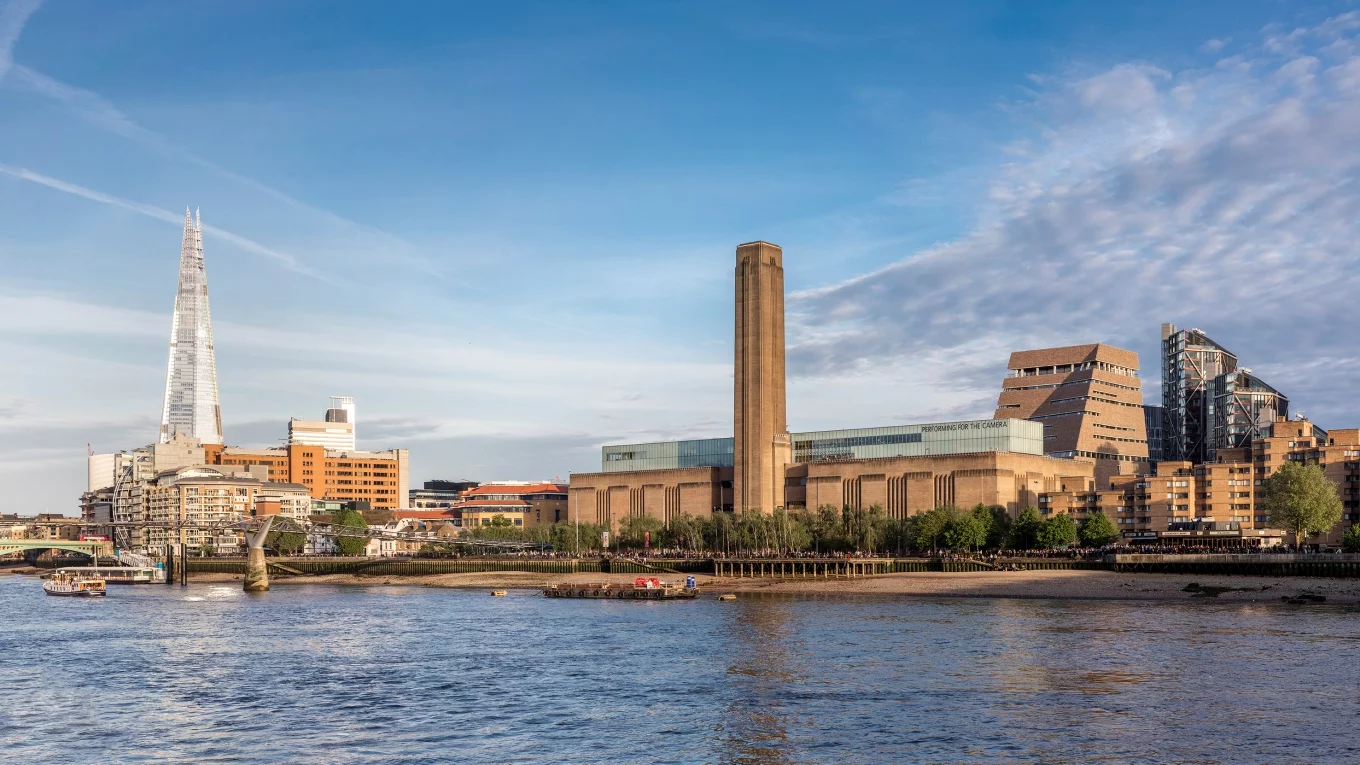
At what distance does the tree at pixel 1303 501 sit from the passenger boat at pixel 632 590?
76679 millimetres

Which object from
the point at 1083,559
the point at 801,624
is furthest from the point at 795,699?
the point at 1083,559

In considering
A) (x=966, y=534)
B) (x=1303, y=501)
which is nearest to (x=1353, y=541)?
(x=1303, y=501)

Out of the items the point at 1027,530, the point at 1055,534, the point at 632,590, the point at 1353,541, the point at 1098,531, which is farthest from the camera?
the point at 1027,530

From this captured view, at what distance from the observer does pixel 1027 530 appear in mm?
193500

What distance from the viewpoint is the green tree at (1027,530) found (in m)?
192

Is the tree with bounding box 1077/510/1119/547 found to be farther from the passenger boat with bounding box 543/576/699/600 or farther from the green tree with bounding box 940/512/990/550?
the passenger boat with bounding box 543/576/699/600

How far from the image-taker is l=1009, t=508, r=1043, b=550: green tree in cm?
19244

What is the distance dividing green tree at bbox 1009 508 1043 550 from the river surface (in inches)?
2594

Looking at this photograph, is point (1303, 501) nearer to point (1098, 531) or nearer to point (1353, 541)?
point (1353, 541)

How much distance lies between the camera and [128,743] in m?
59.6

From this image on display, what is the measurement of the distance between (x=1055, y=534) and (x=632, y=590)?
211ft

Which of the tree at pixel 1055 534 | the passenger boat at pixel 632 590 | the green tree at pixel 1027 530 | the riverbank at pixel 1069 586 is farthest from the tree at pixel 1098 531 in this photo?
the passenger boat at pixel 632 590

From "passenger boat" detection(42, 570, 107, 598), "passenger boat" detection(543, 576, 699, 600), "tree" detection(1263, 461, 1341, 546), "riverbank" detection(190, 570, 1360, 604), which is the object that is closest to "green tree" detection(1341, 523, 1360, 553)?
"tree" detection(1263, 461, 1341, 546)

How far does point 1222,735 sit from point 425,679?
44.7 metres
